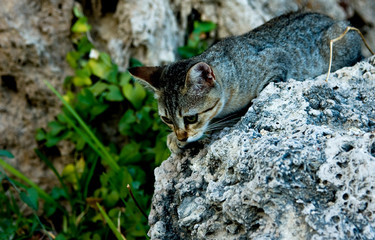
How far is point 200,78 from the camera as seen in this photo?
3469mm

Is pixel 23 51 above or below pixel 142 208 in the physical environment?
above

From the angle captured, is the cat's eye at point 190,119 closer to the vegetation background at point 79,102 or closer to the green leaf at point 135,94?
the vegetation background at point 79,102

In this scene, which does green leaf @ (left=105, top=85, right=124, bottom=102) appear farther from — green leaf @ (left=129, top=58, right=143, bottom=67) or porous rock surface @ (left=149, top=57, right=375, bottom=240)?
porous rock surface @ (left=149, top=57, right=375, bottom=240)

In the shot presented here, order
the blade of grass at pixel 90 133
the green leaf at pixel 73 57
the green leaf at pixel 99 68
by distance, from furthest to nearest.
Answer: the green leaf at pixel 73 57 → the green leaf at pixel 99 68 → the blade of grass at pixel 90 133

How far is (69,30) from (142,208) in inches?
121

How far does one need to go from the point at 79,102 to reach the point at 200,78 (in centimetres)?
226

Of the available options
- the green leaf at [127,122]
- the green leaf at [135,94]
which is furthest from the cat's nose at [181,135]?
the green leaf at [135,94]

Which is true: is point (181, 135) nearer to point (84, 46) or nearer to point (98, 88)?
point (98, 88)

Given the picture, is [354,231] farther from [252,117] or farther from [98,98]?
[98,98]

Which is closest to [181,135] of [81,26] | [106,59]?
[106,59]

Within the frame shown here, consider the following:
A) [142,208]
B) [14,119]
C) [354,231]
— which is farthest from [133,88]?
[354,231]

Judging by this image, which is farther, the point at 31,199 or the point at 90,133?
the point at 90,133

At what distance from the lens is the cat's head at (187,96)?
11.3 feet

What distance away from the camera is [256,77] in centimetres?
385
